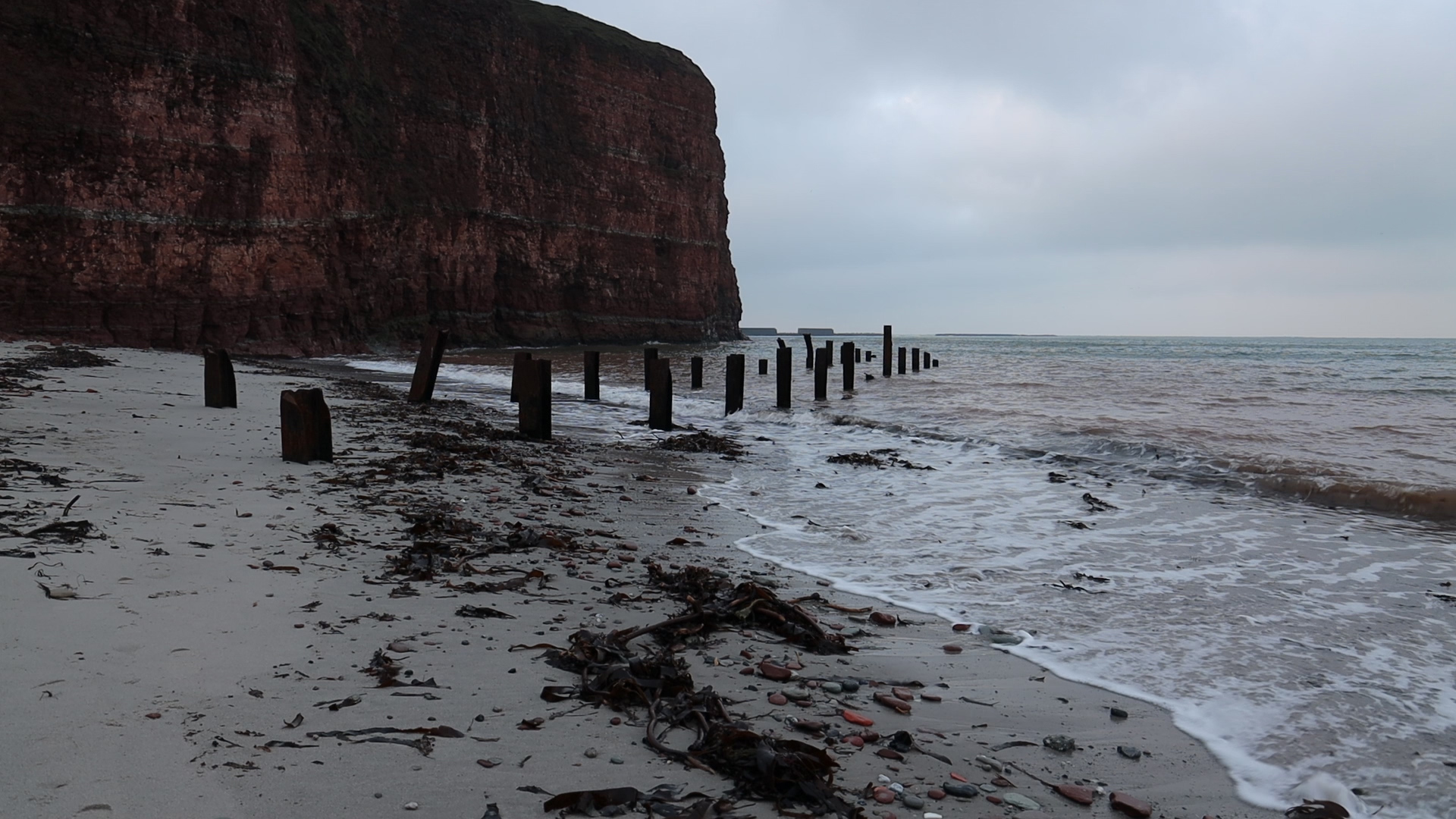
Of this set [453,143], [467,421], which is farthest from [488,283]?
[467,421]

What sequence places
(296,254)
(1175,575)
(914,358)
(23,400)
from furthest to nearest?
1. (914,358)
2. (296,254)
3. (23,400)
4. (1175,575)

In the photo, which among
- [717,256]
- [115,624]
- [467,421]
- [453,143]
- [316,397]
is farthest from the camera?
[717,256]

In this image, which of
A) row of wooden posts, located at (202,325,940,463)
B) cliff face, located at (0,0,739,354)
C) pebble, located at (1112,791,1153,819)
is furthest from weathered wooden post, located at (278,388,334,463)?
cliff face, located at (0,0,739,354)

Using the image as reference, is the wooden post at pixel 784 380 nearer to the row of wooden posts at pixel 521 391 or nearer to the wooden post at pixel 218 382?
the row of wooden posts at pixel 521 391

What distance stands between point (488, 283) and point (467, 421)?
1274 inches

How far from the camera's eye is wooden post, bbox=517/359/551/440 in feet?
32.2

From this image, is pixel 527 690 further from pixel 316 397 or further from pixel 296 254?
pixel 296 254

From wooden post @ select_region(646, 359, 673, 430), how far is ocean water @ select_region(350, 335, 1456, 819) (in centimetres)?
54

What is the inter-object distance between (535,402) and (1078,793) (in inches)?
318

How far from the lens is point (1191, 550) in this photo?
19.0ft

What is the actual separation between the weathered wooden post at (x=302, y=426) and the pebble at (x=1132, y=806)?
231 inches

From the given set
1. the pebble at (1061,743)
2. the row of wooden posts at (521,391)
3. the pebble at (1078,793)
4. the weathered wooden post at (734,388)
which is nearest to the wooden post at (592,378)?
the row of wooden posts at (521,391)

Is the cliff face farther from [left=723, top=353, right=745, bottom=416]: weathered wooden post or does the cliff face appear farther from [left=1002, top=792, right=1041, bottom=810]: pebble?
[left=1002, top=792, right=1041, bottom=810]: pebble

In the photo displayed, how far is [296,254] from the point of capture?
3025 cm
